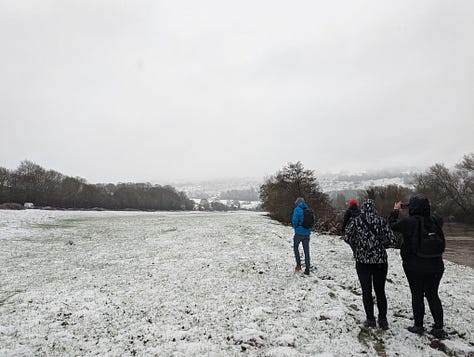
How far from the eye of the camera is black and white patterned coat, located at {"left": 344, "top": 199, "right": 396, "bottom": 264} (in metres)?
6.29

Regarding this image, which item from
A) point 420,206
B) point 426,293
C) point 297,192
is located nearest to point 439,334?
point 426,293

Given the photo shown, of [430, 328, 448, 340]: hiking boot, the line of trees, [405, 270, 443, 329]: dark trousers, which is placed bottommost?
[430, 328, 448, 340]: hiking boot

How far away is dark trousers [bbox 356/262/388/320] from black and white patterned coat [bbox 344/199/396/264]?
177 mm

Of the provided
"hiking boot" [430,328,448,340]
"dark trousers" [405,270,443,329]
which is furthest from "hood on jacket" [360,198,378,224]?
"hiking boot" [430,328,448,340]

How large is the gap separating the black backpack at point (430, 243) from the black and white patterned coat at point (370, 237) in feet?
1.75

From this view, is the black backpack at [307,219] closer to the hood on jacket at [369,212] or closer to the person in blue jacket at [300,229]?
the person in blue jacket at [300,229]

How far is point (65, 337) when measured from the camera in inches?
252

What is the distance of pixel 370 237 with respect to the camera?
6.36 m

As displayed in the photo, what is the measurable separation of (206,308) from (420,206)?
6.03 metres

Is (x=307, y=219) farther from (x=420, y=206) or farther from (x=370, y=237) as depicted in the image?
(x=420, y=206)

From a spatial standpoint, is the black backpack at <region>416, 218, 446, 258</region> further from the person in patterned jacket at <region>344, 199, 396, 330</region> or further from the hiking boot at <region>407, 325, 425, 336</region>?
the hiking boot at <region>407, 325, 425, 336</region>

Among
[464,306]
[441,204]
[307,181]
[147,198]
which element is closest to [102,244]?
[464,306]

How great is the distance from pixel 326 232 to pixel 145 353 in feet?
80.8

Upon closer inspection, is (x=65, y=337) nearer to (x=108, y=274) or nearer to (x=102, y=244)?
(x=108, y=274)
